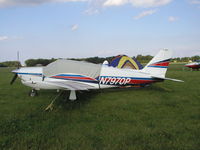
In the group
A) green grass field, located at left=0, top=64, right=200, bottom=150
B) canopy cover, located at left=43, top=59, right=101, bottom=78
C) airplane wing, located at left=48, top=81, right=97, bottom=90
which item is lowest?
green grass field, located at left=0, top=64, right=200, bottom=150

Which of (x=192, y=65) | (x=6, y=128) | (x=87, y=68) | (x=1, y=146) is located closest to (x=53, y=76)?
(x=87, y=68)

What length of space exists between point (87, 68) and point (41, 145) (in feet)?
14.5

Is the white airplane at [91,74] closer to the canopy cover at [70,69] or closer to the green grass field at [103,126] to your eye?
the canopy cover at [70,69]

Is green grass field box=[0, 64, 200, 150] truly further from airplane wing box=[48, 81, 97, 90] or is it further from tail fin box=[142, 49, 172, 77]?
tail fin box=[142, 49, 172, 77]

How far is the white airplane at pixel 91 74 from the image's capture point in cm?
674

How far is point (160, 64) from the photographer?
7777mm

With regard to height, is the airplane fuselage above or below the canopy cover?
below

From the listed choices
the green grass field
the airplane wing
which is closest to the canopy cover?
the airplane wing

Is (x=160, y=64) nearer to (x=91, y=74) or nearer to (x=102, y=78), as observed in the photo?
(x=102, y=78)

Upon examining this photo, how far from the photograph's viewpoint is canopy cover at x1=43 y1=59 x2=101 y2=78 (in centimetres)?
673

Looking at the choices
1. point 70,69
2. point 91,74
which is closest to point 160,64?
point 91,74

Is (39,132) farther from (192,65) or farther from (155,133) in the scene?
(192,65)

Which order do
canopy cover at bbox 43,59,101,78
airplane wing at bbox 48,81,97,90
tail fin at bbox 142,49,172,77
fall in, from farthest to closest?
tail fin at bbox 142,49,172,77 < canopy cover at bbox 43,59,101,78 < airplane wing at bbox 48,81,97,90

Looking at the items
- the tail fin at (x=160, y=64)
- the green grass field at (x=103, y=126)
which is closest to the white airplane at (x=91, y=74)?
the tail fin at (x=160, y=64)
